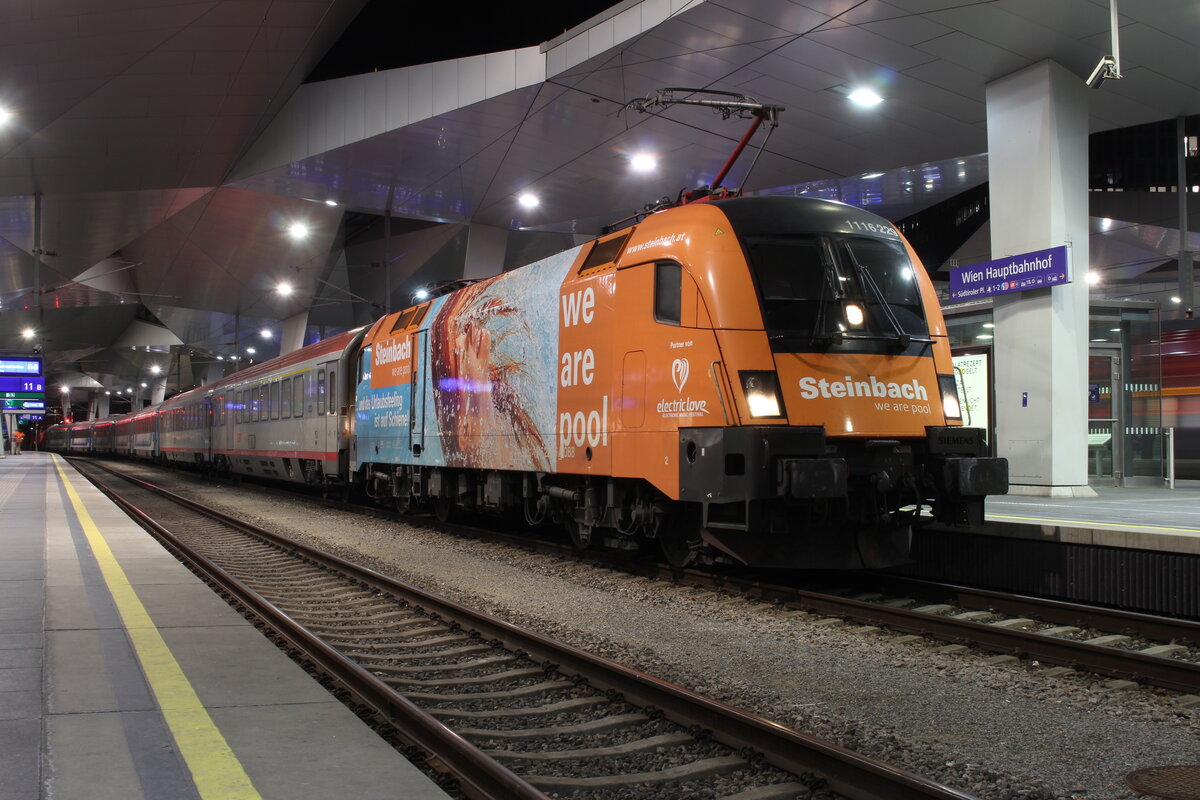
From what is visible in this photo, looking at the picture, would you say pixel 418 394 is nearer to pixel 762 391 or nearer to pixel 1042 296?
pixel 762 391

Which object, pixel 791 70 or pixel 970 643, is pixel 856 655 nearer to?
pixel 970 643

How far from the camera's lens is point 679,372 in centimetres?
768

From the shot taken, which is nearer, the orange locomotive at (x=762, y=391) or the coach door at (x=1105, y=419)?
the orange locomotive at (x=762, y=391)

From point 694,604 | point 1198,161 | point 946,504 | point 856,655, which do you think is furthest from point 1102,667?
point 1198,161

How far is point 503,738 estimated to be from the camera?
4477 mm

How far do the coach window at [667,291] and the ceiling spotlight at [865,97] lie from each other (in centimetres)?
959

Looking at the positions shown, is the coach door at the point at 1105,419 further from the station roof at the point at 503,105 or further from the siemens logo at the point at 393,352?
the siemens logo at the point at 393,352

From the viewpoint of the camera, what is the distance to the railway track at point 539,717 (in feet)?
12.3

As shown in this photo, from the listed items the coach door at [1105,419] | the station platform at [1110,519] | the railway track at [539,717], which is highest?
the coach door at [1105,419]

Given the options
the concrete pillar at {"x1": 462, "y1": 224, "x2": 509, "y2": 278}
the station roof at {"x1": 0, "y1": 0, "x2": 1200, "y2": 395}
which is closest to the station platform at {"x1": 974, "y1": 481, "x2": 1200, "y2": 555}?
the station roof at {"x1": 0, "y1": 0, "x2": 1200, "y2": 395}

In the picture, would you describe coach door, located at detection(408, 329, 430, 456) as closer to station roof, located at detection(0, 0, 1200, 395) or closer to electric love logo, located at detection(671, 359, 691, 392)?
station roof, located at detection(0, 0, 1200, 395)

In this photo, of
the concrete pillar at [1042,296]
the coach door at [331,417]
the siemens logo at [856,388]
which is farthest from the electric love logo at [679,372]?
the coach door at [331,417]

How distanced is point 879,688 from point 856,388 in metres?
2.93

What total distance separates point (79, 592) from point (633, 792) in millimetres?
5859
